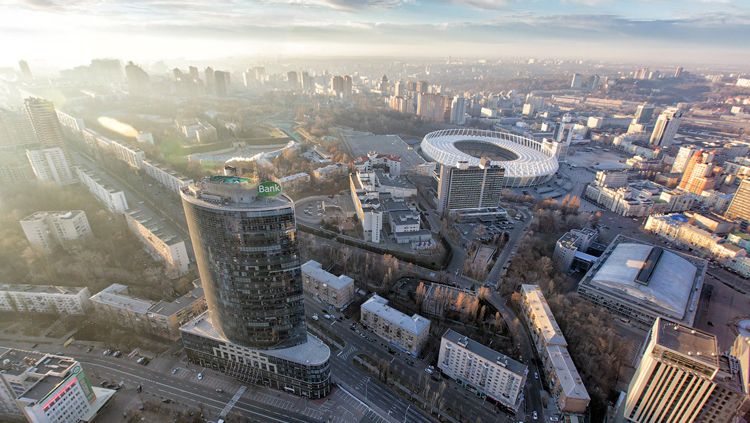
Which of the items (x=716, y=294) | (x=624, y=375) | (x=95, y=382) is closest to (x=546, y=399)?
(x=624, y=375)

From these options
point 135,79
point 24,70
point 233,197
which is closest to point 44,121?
point 233,197

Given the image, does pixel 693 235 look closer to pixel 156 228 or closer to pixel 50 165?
pixel 156 228

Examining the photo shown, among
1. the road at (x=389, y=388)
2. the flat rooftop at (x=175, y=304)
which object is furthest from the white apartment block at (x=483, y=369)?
the flat rooftop at (x=175, y=304)

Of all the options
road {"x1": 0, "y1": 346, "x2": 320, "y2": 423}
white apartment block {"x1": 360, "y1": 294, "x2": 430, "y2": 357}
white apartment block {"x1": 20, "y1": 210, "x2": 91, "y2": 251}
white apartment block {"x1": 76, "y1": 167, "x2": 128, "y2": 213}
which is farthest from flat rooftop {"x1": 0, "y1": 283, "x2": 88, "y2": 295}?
white apartment block {"x1": 360, "y1": 294, "x2": 430, "y2": 357}

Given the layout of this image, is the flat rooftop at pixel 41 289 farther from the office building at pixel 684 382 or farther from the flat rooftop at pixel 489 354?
the office building at pixel 684 382

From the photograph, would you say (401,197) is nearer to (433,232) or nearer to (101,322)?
(433,232)
